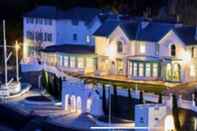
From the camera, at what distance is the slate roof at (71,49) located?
46.6 metres

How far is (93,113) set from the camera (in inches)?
1547

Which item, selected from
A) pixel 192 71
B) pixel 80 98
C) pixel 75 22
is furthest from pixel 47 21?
pixel 192 71

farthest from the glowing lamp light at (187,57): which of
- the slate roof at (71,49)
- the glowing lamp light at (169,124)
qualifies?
the slate roof at (71,49)

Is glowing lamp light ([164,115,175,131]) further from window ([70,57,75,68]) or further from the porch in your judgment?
window ([70,57,75,68])

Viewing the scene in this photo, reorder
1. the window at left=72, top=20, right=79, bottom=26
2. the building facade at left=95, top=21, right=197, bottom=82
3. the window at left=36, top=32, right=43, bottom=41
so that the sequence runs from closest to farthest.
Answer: the building facade at left=95, top=21, right=197, bottom=82, the window at left=72, top=20, right=79, bottom=26, the window at left=36, top=32, right=43, bottom=41

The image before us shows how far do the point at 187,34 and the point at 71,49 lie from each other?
9.90 meters

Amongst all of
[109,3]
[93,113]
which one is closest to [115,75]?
[93,113]

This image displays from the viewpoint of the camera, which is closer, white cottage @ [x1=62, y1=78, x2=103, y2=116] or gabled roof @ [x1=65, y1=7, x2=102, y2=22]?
white cottage @ [x1=62, y1=78, x2=103, y2=116]

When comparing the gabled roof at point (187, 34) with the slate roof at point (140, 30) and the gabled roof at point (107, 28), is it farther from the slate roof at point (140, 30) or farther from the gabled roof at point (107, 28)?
the gabled roof at point (107, 28)

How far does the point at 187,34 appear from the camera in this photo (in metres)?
40.2

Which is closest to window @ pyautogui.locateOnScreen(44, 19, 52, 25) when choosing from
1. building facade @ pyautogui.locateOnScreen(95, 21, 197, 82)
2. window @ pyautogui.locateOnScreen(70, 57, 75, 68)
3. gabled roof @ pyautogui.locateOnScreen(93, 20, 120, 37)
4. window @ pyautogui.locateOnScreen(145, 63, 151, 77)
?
window @ pyautogui.locateOnScreen(70, 57, 75, 68)

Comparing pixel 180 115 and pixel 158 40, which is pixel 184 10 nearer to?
pixel 158 40

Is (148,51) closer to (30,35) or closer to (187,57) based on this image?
(187,57)

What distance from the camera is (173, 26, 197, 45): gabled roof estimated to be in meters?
39.7
